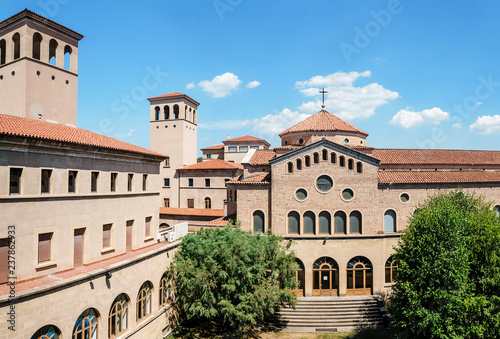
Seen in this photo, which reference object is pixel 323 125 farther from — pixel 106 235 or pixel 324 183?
pixel 106 235

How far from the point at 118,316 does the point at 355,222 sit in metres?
20.2

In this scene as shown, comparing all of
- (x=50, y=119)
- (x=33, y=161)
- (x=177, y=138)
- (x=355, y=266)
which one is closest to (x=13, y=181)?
(x=33, y=161)

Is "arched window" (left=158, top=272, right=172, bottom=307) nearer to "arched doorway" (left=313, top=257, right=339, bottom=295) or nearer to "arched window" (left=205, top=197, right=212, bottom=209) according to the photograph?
"arched doorway" (left=313, top=257, right=339, bottom=295)

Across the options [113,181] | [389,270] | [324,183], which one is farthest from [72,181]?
[389,270]

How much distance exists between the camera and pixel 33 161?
53.2 feet

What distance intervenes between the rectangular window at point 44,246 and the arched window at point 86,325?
356cm

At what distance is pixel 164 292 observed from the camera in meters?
23.4

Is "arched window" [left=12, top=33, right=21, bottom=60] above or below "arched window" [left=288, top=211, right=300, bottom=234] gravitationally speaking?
above

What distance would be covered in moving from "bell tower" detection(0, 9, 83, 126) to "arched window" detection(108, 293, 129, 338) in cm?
1541

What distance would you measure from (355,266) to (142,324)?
713 inches

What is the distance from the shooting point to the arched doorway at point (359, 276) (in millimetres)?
28031

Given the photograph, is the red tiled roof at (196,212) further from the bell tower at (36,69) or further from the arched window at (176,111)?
the bell tower at (36,69)

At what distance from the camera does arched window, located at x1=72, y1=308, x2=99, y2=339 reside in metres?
15.8

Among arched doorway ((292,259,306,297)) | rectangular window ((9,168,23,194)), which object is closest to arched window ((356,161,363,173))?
arched doorway ((292,259,306,297))
